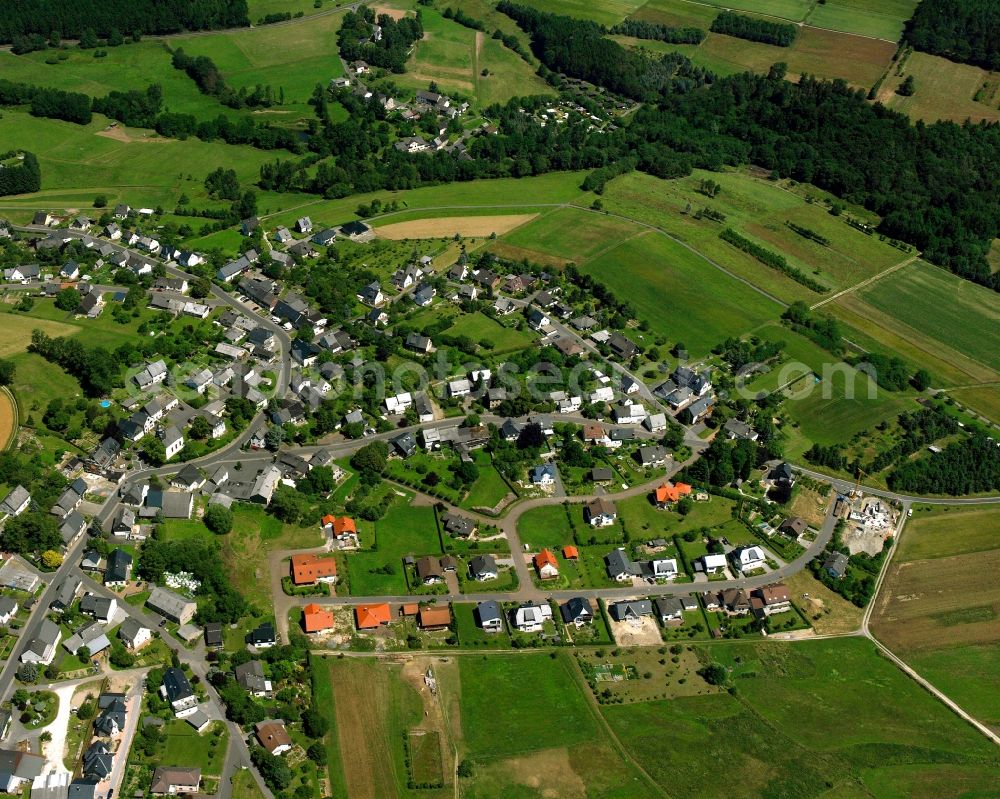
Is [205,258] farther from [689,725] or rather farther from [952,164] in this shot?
[952,164]

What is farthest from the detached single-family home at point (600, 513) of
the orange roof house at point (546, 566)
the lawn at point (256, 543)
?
the lawn at point (256, 543)

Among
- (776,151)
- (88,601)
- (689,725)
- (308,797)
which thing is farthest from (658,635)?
(776,151)

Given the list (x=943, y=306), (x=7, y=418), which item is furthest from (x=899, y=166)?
(x=7, y=418)

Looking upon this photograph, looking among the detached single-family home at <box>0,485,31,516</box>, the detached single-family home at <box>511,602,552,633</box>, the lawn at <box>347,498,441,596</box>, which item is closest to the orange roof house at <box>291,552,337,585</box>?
the lawn at <box>347,498,441,596</box>

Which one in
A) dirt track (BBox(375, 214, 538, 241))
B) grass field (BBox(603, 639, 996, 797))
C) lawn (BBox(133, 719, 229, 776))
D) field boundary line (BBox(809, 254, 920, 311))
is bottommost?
grass field (BBox(603, 639, 996, 797))

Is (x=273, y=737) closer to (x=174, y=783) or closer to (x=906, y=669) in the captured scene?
(x=174, y=783)

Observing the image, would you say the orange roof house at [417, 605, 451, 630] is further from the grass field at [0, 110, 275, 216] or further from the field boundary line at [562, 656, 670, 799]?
the grass field at [0, 110, 275, 216]
